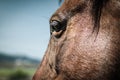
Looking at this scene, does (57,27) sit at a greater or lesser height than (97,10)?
lesser

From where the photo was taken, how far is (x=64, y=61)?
516cm

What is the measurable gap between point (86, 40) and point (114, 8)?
51 cm

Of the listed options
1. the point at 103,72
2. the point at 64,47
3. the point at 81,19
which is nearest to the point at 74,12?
the point at 81,19

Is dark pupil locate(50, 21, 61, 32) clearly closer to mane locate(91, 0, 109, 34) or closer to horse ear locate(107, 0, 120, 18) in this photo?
mane locate(91, 0, 109, 34)

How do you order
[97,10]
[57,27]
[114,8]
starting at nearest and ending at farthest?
1. [114,8]
2. [97,10]
3. [57,27]

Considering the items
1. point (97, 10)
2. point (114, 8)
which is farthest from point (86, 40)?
point (114, 8)

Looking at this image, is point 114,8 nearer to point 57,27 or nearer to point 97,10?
point 97,10

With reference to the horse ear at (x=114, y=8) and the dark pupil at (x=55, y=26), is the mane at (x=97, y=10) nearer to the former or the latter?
the horse ear at (x=114, y=8)

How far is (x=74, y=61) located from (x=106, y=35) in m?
0.56

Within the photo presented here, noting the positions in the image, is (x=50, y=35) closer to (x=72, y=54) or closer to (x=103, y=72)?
(x=72, y=54)

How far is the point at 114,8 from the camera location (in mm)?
4691

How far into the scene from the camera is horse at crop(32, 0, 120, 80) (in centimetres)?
466

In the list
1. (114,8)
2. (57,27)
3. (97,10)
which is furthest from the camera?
(57,27)

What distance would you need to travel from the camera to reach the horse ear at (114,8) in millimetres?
4656
